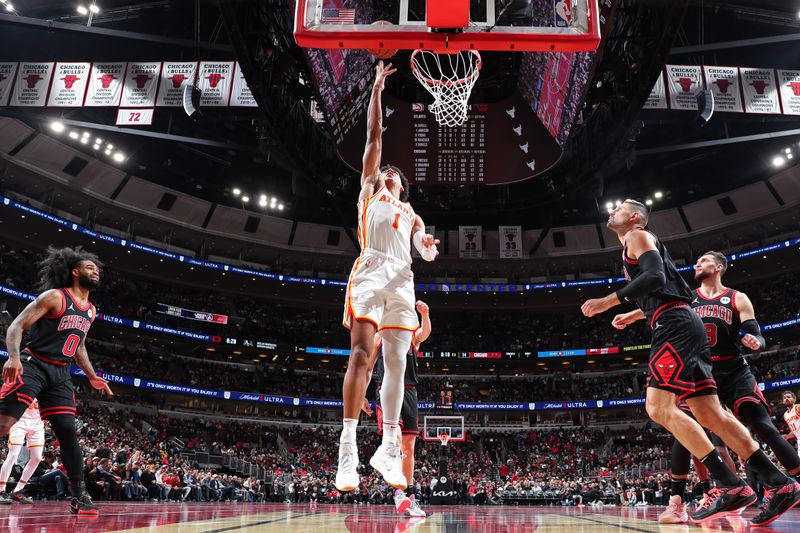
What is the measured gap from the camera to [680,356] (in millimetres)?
3770

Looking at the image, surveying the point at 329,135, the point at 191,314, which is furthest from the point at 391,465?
the point at 191,314

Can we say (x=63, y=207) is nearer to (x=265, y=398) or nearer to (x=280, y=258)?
(x=280, y=258)

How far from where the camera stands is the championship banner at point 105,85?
1445cm

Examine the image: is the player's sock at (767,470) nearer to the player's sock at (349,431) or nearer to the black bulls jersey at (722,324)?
the black bulls jersey at (722,324)

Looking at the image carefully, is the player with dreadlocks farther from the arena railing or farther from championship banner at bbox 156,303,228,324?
championship banner at bbox 156,303,228,324

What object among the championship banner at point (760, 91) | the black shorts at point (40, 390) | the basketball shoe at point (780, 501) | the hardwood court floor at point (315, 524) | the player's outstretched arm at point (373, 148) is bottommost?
the hardwood court floor at point (315, 524)

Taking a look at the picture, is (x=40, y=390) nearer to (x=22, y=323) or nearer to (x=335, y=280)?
(x=22, y=323)

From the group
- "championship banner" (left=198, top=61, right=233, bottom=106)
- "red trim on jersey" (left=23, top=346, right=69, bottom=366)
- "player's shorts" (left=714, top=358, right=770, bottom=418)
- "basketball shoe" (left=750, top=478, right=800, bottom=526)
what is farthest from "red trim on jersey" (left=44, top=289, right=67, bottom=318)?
"championship banner" (left=198, top=61, right=233, bottom=106)

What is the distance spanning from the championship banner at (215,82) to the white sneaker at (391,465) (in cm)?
1305

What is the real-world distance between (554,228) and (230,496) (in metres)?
21.9

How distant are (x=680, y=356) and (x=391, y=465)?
2.00 meters

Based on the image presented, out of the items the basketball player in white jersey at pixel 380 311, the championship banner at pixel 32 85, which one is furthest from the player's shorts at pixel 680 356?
the championship banner at pixel 32 85

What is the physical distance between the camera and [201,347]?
3177 cm

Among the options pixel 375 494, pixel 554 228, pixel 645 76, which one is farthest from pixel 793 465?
pixel 554 228
